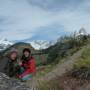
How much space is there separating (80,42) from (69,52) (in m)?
1.45

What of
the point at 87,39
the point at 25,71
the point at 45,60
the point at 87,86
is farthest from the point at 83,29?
the point at 87,86

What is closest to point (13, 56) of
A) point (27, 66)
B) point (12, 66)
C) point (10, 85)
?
point (12, 66)

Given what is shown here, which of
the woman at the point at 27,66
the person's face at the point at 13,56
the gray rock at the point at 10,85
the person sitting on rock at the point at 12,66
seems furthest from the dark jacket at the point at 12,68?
the gray rock at the point at 10,85

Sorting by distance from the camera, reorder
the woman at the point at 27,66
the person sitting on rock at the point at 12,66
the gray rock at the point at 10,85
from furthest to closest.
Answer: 1. the woman at the point at 27,66
2. the person sitting on rock at the point at 12,66
3. the gray rock at the point at 10,85

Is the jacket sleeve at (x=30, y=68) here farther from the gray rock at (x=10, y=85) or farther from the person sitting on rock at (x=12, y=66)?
the gray rock at (x=10, y=85)

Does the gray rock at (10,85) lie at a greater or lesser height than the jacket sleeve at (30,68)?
lesser

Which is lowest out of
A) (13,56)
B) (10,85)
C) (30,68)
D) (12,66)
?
(10,85)

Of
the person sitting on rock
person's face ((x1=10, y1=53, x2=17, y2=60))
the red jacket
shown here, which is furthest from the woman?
person's face ((x1=10, y1=53, x2=17, y2=60))

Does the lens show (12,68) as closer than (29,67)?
Yes

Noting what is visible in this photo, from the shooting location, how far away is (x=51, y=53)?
18.9 metres

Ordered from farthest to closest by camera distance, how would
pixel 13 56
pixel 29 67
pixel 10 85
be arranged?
1. pixel 29 67
2. pixel 13 56
3. pixel 10 85

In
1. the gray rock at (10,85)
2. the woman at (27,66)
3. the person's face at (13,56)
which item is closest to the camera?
the gray rock at (10,85)

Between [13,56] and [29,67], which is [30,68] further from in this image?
[13,56]

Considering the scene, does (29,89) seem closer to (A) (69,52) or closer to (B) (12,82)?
(B) (12,82)
